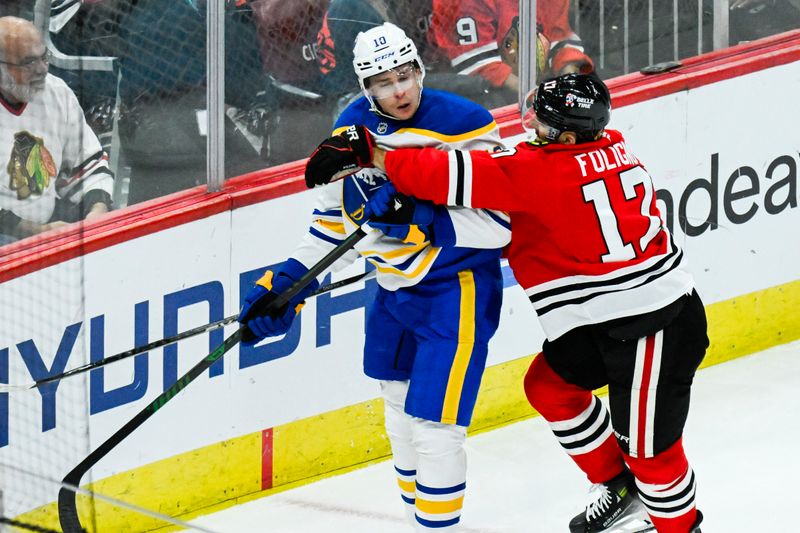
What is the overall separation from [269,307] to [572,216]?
2.44 feet

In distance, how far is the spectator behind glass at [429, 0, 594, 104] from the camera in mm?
4340

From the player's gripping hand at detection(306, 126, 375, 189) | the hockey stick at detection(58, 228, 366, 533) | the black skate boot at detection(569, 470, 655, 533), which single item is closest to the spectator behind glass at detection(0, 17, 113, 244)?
the hockey stick at detection(58, 228, 366, 533)

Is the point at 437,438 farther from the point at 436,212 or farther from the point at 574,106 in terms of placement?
the point at 574,106

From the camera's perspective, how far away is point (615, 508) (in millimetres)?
3531

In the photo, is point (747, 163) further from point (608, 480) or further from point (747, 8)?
point (608, 480)

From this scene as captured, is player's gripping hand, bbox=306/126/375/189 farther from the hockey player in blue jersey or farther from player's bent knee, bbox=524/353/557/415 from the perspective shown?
player's bent knee, bbox=524/353/557/415

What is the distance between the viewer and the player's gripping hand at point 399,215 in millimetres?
3131

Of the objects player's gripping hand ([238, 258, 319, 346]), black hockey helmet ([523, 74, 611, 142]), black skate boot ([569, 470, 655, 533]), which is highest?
black hockey helmet ([523, 74, 611, 142])

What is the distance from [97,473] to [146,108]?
3.13 ft

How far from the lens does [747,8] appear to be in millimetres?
4879

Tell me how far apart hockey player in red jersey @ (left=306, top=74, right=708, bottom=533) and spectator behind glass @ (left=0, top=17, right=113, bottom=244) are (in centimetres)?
63

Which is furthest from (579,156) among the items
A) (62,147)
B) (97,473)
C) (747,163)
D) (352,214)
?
(747,163)

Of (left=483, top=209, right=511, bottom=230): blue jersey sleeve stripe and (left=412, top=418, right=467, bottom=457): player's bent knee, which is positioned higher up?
(left=483, top=209, right=511, bottom=230): blue jersey sleeve stripe

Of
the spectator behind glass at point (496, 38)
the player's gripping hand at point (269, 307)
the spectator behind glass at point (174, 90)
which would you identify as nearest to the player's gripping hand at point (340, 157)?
the player's gripping hand at point (269, 307)
